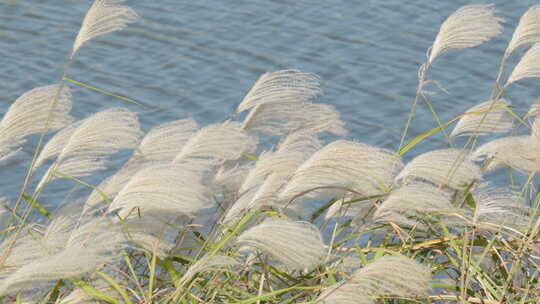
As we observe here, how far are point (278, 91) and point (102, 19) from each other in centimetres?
63

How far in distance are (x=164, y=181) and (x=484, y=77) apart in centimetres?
637

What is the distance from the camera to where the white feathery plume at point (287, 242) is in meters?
2.39

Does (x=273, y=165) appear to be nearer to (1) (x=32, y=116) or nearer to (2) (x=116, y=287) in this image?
(2) (x=116, y=287)

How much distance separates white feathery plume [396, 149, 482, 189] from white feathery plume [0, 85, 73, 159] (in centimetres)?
102

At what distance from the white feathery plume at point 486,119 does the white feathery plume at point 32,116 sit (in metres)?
1.23

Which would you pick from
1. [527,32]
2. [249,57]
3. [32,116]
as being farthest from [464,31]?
[249,57]

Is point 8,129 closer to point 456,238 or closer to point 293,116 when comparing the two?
point 293,116

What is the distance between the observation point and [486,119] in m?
3.48

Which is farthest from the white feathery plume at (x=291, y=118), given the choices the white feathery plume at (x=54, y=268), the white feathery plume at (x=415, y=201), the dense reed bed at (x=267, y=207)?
the white feathery plume at (x=54, y=268)

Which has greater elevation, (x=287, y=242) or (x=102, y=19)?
(x=102, y=19)

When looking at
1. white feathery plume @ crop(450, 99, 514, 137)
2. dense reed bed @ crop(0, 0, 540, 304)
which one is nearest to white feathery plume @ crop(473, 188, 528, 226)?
dense reed bed @ crop(0, 0, 540, 304)

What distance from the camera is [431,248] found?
3232 mm

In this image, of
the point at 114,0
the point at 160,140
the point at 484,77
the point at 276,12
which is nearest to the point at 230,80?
the point at 276,12

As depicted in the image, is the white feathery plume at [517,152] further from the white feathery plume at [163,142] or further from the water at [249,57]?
the water at [249,57]
